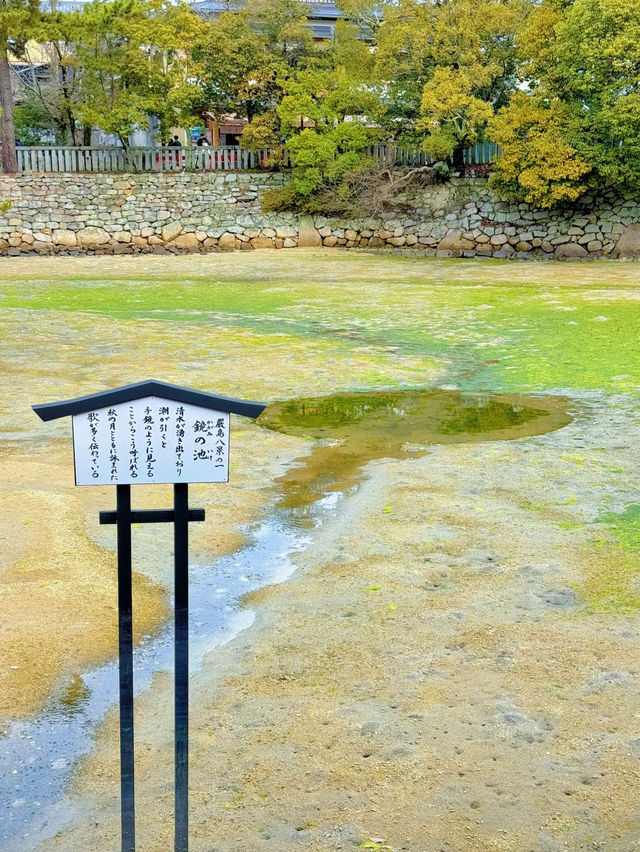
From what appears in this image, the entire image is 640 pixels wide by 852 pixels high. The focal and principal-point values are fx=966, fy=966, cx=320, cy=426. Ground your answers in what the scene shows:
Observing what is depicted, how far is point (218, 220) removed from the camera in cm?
2620

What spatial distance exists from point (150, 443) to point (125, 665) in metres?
0.64

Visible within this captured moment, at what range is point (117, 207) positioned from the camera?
26.0 meters

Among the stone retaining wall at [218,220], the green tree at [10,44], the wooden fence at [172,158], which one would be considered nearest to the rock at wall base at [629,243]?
the stone retaining wall at [218,220]

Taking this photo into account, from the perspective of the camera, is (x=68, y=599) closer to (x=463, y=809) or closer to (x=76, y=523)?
(x=76, y=523)

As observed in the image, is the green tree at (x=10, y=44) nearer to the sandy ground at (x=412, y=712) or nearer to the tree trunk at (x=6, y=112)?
the tree trunk at (x=6, y=112)

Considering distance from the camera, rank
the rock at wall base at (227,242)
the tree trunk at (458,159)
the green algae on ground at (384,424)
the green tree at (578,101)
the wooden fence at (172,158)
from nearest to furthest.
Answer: the green algae on ground at (384,424) < the green tree at (578,101) < the tree trunk at (458,159) < the wooden fence at (172,158) < the rock at wall base at (227,242)

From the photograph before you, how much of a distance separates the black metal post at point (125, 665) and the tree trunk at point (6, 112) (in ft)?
80.2

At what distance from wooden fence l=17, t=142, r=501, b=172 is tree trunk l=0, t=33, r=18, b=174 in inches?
16.2

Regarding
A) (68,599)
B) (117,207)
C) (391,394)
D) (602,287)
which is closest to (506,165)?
(602,287)

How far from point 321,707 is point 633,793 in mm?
1189

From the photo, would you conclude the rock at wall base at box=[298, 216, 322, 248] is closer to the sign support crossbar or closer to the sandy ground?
the sandy ground

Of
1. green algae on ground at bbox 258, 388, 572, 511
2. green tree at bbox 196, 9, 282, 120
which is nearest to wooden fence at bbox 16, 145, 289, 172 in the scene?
green tree at bbox 196, 9, 282, 120

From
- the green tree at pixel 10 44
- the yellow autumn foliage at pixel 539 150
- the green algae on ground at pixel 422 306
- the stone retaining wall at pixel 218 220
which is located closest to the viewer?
the green algae on ground at pixel 422 306

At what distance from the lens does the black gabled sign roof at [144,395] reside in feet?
8.50
